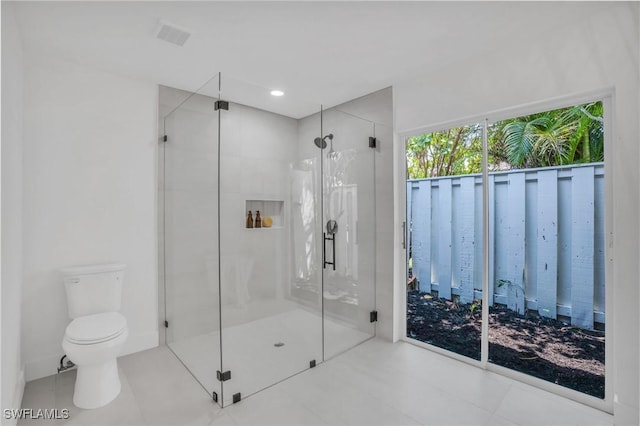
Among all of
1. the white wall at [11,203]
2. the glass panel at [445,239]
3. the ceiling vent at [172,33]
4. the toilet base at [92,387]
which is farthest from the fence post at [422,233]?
the white wall at [11,203]

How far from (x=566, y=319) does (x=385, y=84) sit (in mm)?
2409

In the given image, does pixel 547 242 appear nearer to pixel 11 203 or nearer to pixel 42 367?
pixel 11 203

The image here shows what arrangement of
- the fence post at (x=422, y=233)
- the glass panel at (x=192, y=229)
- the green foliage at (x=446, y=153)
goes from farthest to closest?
the fence post at (x=422, y=233) < the green foliage at (x=446, y=153) < the glass panel at (x=192, y=229)

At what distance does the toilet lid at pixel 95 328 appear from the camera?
2.01 metres

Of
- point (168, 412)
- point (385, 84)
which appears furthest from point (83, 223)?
point (385, 84)

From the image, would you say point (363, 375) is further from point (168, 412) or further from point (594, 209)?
point (594, 209)

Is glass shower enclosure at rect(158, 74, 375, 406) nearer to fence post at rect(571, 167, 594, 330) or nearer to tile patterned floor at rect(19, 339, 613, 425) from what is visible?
tile patterned floor at rect(19, 339, 613, 425)

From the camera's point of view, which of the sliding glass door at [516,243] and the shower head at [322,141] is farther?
the shower head at [322,141]

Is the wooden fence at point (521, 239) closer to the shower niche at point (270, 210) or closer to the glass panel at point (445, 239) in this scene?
the glass panel at point (445, 239)

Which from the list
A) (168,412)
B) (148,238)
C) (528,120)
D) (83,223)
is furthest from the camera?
(148,238)

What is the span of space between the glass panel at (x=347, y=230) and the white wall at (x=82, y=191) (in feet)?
5.36

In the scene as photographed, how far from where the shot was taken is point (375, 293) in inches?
123

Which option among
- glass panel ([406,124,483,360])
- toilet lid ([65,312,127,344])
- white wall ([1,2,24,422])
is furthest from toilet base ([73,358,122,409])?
glass panel ([406,124,483,360])

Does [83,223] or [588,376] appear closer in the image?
[588,376]
